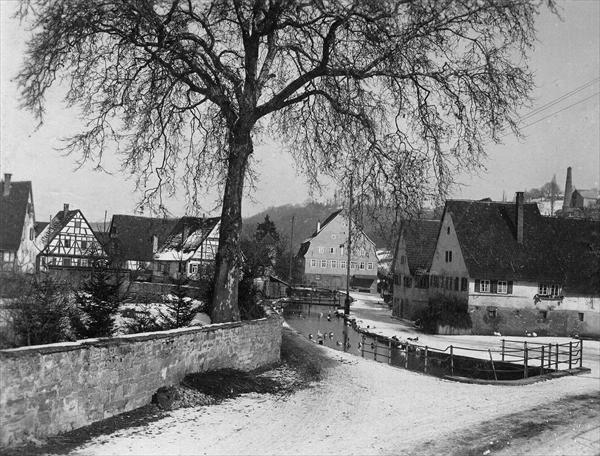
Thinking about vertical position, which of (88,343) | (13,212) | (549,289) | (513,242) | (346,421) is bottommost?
(346,421)

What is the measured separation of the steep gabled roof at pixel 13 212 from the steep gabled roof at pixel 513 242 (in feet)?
96.4

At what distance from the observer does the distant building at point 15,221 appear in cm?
1318

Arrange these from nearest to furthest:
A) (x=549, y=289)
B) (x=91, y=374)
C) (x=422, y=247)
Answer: (x=91, y=374) < (x=549, y=289) < (x=422, y=247)

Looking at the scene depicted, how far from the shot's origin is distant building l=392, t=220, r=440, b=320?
159 ft

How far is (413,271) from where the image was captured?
49188mm

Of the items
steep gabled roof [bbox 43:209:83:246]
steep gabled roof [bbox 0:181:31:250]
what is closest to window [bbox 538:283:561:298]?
steep gabled roof [bbox 43:209:83:246]

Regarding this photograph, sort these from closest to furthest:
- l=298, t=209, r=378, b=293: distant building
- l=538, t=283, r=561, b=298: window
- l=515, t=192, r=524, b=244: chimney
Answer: l=538, t=283, r=561, b=298: window, l=515, t=192, r=524, b=244: chimney, l=298, t=209, r=378, b=293: distant building

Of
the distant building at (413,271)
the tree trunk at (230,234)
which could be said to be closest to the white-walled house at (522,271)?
the distant building at (413,271)

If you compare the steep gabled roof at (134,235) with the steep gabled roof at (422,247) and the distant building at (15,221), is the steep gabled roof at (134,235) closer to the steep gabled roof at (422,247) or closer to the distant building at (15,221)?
the distant building at (15,221)

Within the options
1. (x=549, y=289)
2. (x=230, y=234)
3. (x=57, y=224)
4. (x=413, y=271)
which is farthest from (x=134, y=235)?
(x=549, y=289)

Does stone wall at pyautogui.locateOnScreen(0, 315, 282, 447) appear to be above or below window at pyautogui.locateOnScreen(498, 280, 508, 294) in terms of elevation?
below

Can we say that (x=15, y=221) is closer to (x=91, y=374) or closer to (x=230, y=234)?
(x=230, y=234)

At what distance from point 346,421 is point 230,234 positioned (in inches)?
235

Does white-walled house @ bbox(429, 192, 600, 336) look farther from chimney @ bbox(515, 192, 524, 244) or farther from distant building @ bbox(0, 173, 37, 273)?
distant building @ bbox(0, 173, 37, 273)
